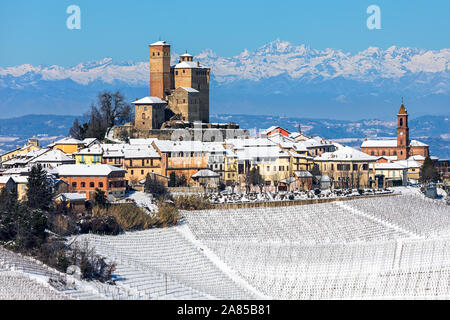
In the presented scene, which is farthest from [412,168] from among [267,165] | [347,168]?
[267,165]

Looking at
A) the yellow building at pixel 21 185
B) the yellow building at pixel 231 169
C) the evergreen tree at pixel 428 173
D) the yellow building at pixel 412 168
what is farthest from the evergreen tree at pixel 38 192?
the yellow building at pixel 412 168

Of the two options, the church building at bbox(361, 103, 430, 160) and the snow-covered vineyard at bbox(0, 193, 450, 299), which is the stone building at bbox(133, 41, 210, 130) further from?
the snow-covered vineyard at bbox(0, 193, 450, 299)

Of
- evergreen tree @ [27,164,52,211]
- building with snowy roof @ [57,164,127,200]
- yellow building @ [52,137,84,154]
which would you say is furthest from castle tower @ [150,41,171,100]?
evergreen tree @ [27,164,52,211]

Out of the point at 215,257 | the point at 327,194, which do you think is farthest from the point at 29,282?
the point at 327,194

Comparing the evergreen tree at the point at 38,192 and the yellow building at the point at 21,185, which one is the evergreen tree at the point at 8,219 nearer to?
the evergreen tree at the point at 38,192
